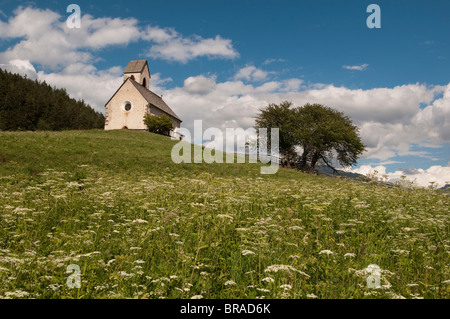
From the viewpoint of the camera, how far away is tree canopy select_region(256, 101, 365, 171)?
47438 mm

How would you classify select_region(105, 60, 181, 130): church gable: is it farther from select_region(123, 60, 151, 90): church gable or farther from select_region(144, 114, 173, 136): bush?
select_region(123, 60, 151, 90): church gable

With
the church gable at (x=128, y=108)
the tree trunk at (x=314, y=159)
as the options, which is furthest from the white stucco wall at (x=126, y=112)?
the tree trunk at (x=314, y=159)

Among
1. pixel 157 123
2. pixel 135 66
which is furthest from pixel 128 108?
pixel 135 66

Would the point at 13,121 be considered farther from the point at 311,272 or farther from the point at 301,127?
the point at 311,272

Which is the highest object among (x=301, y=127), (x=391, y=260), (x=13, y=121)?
(x=13, y=121)

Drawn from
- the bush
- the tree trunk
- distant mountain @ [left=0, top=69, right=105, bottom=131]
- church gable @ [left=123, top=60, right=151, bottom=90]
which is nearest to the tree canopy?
the tree trunk

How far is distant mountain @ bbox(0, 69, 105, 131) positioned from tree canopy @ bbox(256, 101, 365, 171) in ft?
229

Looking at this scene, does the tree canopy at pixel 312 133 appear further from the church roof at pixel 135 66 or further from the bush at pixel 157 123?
the church roof at pixel 135 66

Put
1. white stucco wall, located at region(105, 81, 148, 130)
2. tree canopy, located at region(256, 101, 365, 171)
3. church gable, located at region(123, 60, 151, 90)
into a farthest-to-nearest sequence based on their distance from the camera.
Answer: church gable, located at region(123, 60, 151, 90), white stucco wall, located at region(105, 81, 148, 130), tree canopy, located at region(256, 101, 365, 171)

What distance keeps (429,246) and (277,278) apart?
3320mm

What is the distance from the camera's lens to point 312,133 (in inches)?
1877

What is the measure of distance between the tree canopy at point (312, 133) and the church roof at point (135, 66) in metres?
34.5

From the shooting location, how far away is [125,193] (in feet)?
27.1
